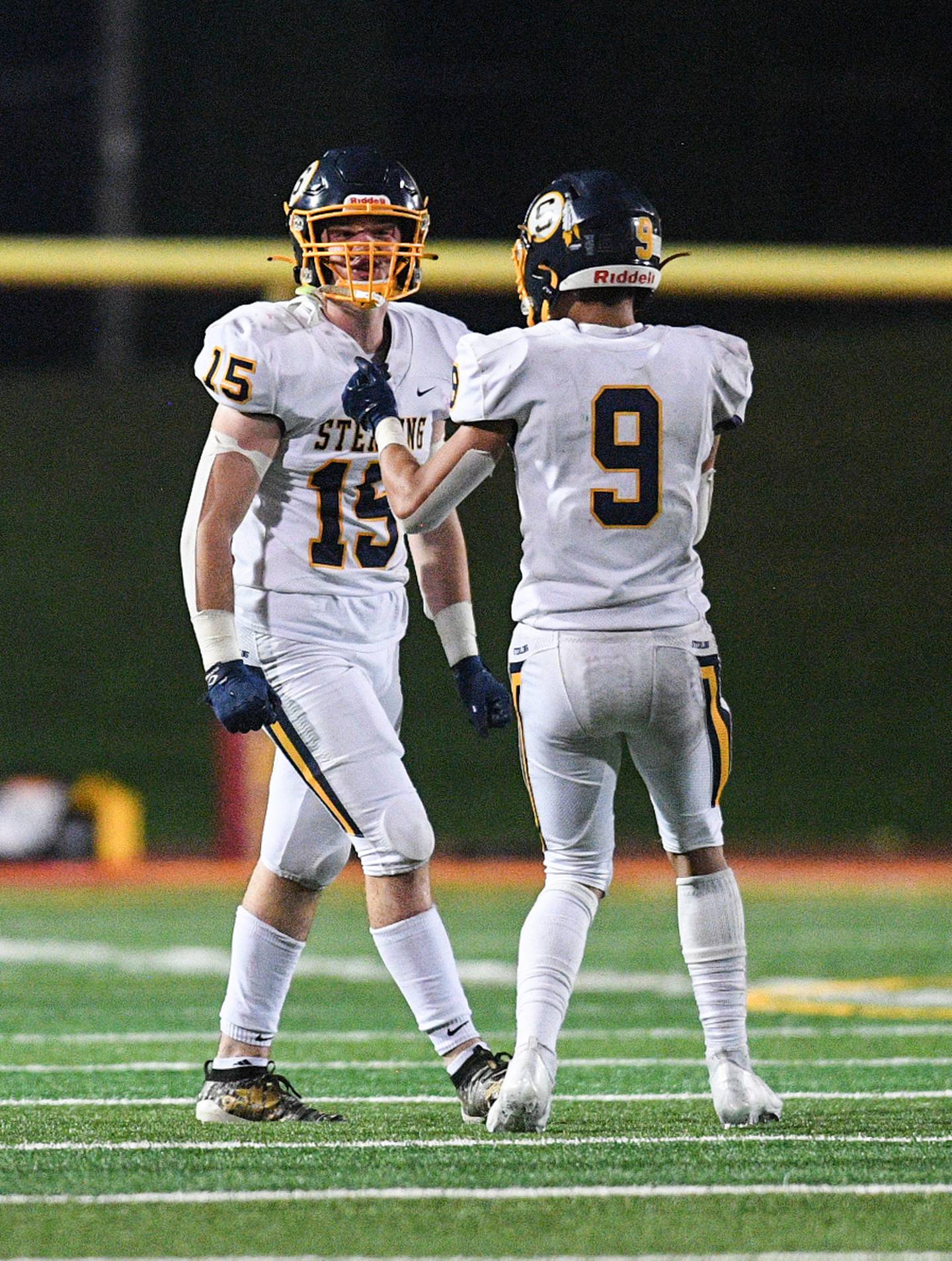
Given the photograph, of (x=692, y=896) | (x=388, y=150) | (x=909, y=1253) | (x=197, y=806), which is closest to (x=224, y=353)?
(x=692, y=896)

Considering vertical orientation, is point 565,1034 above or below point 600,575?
below

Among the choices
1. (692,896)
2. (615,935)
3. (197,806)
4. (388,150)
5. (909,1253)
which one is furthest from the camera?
(388,150)

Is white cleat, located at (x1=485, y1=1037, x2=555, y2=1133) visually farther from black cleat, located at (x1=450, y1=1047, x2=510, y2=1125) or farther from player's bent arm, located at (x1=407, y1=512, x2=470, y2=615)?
player's bent arm, located at (x1=407, y1=512, x2=470, y2=615)

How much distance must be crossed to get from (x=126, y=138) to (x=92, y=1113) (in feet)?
43.5

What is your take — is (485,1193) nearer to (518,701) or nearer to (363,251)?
(518,701)

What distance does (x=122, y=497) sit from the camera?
49.2 ft

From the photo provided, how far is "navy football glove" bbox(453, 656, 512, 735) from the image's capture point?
4109 millimetres

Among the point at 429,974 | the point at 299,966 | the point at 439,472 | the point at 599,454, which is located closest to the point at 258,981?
the point at 429,974

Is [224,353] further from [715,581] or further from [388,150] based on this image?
[388,150]

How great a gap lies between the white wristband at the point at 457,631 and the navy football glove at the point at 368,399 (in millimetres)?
493

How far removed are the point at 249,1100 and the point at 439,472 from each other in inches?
44.8

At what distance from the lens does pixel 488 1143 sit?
136 inches

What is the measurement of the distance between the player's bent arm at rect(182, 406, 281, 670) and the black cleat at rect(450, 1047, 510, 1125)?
2.67ft

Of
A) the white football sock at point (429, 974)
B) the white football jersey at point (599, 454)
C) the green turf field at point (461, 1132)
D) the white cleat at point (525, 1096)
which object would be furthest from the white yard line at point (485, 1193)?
the white football jersey at point (599, 454)
